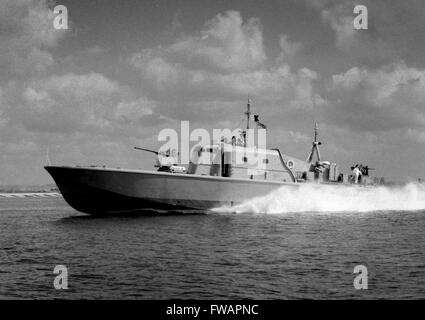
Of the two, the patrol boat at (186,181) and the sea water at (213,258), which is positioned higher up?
the patrol boat at (186,181)

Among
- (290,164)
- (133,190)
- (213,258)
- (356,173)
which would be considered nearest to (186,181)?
(133,190)

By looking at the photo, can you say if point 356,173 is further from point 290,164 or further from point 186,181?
point 186,181

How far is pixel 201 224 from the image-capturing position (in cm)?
3012

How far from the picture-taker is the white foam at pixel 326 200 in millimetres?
39375

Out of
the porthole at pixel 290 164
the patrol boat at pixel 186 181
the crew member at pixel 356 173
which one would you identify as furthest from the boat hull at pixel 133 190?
the crew member at pixel 356 173

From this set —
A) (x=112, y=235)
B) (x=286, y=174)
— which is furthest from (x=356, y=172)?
(x=112, y=235)

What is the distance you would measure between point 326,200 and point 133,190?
20098 mm

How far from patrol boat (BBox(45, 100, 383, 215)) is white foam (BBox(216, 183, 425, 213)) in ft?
2.87

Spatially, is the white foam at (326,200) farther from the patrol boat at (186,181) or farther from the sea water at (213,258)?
the sea water at (213,258)

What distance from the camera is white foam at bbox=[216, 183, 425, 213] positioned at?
129ft

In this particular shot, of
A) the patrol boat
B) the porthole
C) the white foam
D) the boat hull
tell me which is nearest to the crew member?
the white foam

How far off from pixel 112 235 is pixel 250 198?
1534 centimetres

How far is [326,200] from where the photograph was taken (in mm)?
44281
